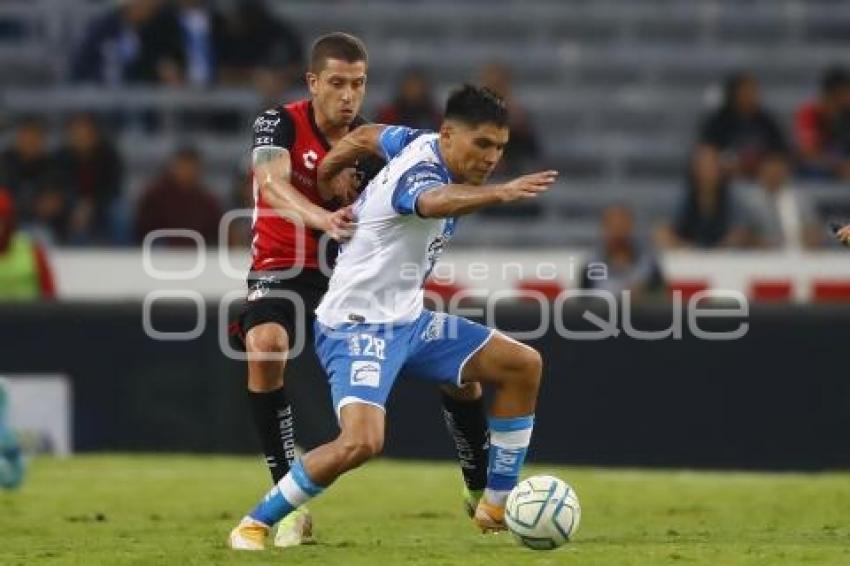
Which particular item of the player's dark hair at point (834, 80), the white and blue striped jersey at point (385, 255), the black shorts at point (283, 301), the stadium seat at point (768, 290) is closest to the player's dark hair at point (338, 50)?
the white and blue striped jersey at point (385, 255)

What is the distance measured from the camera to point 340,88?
35.8 feet

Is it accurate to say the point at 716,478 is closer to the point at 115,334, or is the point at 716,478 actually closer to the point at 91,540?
the point at 115,334

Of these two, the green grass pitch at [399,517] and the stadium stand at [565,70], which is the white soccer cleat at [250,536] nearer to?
the green grass pitch at [399,517]

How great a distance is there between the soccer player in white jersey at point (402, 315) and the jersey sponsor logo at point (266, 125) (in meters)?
0.52

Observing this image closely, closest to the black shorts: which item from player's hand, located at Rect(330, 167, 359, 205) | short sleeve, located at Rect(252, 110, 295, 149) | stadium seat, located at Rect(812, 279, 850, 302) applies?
player's hand, located at Rect(330, 167, 359, 205)

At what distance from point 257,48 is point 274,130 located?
9.94 meters

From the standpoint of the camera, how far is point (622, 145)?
832 inches

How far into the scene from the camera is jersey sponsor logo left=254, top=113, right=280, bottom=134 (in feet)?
36.1

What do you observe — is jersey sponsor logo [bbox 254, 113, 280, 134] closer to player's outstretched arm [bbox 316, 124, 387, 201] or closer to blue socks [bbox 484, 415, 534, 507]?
player's outstretched arm [bbox 316, 124, 387, 201]

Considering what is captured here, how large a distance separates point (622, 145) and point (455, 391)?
10580 millimetres

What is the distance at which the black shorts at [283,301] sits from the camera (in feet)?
35.7

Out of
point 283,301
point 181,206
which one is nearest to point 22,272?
point 181,206

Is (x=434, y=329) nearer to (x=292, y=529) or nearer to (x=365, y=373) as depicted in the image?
(x=365, y=373)

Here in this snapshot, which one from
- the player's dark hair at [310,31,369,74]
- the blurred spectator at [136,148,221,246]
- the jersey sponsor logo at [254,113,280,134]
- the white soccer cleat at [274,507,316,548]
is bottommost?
the white soccer cleat at [274,507,316,548]
